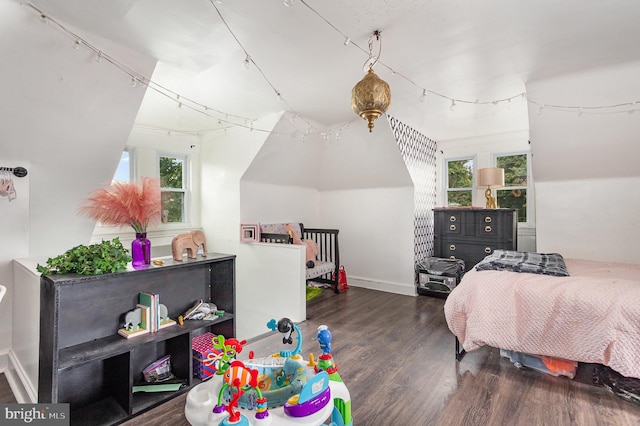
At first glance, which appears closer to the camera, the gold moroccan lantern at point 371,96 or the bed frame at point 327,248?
the gold moroccan lantern at point 371,96

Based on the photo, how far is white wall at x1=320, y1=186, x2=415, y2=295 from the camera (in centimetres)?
467

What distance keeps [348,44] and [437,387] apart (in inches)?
96.5

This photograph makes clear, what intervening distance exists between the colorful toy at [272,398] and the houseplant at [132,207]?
3.79ft

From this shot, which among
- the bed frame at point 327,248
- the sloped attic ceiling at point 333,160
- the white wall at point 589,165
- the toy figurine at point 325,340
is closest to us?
the toy figurine at point 325,340

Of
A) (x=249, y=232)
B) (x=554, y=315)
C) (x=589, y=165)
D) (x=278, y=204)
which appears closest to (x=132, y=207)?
(x=249, y=232)

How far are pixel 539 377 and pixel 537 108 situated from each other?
244 cm

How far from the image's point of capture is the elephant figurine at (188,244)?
2354mm

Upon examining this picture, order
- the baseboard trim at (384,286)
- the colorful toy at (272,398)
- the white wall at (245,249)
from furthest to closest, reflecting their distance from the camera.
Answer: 1. the baseboard trim at (384,286)
2. the white wall at (245,249)
3. the colorful toy at (272,398)

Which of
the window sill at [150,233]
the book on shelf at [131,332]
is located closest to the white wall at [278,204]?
the window sill at [150,233]

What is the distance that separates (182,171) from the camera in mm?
4523

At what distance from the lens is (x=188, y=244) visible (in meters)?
2.43

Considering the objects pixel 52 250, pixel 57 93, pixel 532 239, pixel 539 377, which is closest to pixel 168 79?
pixel 57 93

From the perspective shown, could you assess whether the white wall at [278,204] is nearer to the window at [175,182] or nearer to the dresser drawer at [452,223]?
the window at [175,182]

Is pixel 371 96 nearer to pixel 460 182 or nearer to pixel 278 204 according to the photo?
pixel 278 204
